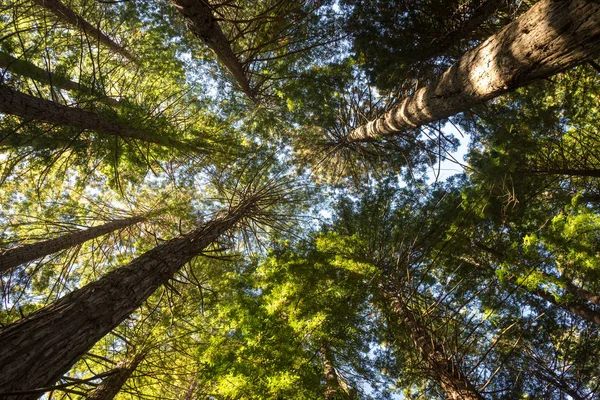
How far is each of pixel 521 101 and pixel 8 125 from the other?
424 inches

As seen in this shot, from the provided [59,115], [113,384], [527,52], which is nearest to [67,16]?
[59,115]

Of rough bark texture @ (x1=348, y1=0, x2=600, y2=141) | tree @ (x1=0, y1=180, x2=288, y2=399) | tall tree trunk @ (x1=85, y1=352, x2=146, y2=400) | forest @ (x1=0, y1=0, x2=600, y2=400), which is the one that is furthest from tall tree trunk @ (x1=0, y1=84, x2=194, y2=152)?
rough bark texture @ (x1=348, y1=0, x2=600, y2=141)

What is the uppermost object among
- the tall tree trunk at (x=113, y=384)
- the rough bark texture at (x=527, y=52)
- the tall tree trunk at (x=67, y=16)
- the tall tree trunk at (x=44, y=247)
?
the tall tree trunk at (x=67, y=16)

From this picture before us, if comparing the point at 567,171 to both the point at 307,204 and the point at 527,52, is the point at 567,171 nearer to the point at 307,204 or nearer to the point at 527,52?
the point at 527,52

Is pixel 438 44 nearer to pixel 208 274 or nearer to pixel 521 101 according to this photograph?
pixel 521 101

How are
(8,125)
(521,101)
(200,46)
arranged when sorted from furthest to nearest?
(200,46), (521,101), (8,125)

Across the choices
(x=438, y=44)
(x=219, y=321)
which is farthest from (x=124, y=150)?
(x=438, y=44)

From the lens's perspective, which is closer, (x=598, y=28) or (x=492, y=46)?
(x=598, y=28)

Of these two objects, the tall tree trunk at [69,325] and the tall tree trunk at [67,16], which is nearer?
the tall tree trunk at [69,325]

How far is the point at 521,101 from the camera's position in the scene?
6.30 metres

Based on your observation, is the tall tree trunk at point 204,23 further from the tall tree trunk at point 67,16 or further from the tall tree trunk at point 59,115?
the tall tree trunk at point 59,115

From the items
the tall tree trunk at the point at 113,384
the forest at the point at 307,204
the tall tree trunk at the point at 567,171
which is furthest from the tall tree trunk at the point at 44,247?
the tall tree trunk at the point at 567,171

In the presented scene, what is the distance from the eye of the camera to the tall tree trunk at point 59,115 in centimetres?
334

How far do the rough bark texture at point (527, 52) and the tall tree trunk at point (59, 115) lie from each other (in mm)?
4420
